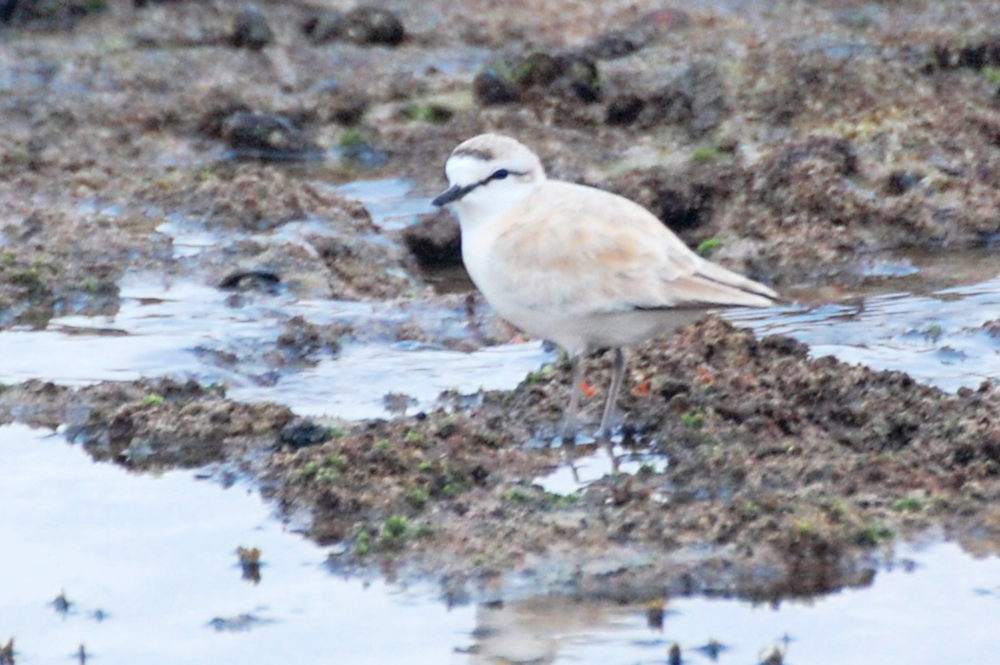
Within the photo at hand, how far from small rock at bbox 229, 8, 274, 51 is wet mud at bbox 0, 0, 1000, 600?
4 centimetres

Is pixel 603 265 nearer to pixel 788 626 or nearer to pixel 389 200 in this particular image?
pixel 788 626

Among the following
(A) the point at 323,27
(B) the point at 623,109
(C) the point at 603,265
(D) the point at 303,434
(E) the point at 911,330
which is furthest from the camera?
(A) the point at 323,27

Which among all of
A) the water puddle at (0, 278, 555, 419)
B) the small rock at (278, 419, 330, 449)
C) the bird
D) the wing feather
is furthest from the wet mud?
the wing feather

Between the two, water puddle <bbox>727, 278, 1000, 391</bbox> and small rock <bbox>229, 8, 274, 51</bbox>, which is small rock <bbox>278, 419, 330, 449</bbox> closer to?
water puddle <bbox>727, 278, 1000, 391</bbox>

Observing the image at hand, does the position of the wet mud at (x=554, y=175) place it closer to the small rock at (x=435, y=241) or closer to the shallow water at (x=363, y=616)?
the small rock at (x=435, y=241)

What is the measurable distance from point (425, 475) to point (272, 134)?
6.81 metres

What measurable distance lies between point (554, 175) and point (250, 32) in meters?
3.96

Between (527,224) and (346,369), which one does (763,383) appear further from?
(346,369)

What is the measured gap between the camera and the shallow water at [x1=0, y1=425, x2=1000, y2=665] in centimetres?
553

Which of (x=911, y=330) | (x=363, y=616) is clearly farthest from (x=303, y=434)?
(x=911, y=330)

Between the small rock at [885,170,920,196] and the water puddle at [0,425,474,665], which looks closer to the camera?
the water puddle at [0,425,474,665]

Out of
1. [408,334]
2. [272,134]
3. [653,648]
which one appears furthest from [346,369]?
[272,134]

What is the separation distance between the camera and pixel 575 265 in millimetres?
7168

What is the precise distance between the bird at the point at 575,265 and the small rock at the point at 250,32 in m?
7.16
